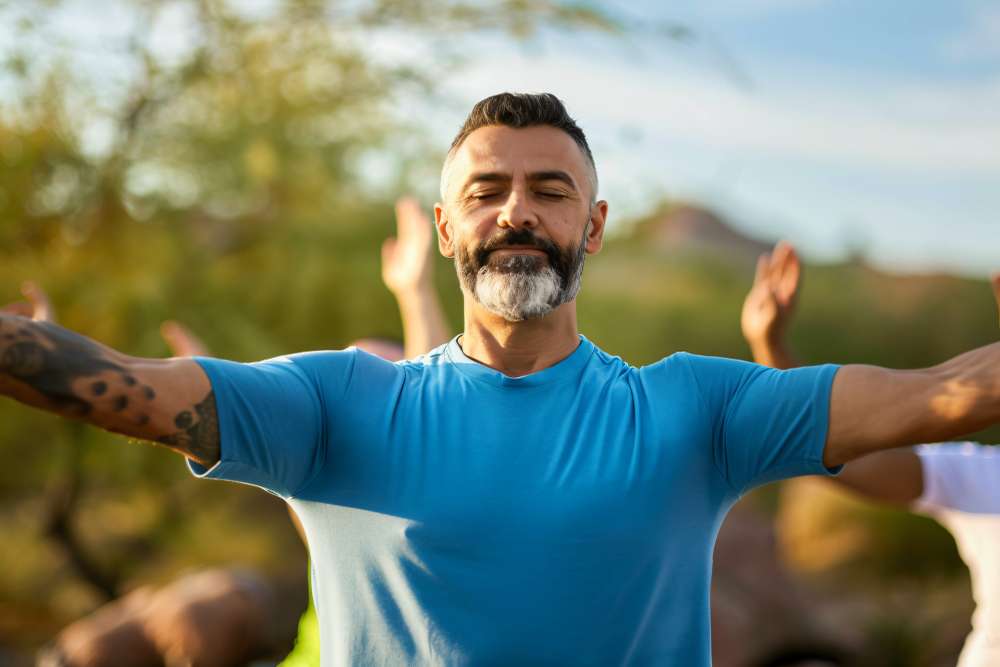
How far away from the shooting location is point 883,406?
71.4 inches

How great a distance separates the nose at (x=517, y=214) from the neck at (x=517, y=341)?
0.16 meters

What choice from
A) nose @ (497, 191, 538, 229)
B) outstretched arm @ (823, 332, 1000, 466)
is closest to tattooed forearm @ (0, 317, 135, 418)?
nose @ (497, 191, 538, 229)

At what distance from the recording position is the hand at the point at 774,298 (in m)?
2.81

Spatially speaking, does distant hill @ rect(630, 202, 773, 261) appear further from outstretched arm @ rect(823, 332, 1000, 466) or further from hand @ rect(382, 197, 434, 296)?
outstretched arm @ rect(823, 332, 1000, 466)

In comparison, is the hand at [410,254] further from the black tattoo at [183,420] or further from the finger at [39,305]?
the black tattoo at [183,420]

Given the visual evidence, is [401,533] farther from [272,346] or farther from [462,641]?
[272,346]

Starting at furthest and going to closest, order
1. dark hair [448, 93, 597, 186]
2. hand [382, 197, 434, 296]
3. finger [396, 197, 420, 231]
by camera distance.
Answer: finger [396, 197, 420, 231]
hand [382, 197, 434, 296]
dark hair [448, 93, 597, 186]

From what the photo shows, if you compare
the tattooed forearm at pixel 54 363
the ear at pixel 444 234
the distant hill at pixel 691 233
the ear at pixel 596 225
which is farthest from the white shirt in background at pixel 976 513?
the distant hill at pixel 691 233

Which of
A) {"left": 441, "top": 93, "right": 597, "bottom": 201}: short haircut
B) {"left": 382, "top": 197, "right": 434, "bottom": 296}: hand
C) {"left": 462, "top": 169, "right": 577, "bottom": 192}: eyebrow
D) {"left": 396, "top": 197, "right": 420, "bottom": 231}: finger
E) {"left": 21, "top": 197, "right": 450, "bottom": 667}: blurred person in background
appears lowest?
{"left": 21, "top": 197, "right": 450, "bottom": 667}: blurred person in background

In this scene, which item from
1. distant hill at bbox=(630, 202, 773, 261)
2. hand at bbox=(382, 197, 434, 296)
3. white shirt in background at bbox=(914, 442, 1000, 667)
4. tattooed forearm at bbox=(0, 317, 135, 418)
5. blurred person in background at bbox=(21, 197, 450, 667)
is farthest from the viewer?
distant hill at bbox=(630, 202, 773, 261)

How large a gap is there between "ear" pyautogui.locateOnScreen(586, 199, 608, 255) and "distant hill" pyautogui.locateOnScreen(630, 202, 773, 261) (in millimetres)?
7184

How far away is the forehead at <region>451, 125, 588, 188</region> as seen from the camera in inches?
82.8

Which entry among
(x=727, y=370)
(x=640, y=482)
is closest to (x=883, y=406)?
(x=727, y=370)

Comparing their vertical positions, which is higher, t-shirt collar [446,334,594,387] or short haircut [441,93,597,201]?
short haircut [441,93,597,201]
